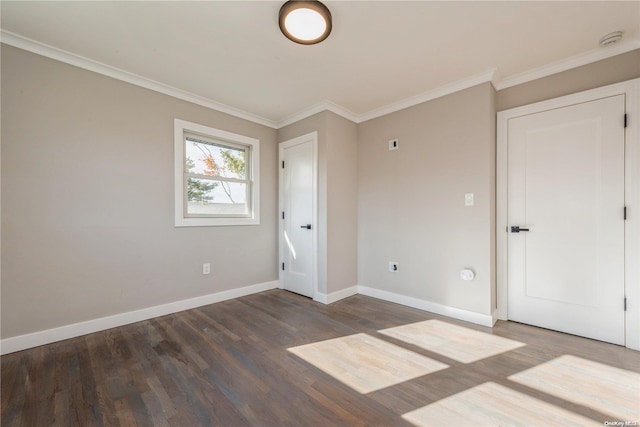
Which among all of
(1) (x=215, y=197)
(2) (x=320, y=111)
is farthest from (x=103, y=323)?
(2) (x=320, y=111)

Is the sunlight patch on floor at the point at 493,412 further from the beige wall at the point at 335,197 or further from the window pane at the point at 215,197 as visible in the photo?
the window pane at the point at 215,197

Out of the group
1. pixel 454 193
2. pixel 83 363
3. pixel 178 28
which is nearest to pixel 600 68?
pixel 454 193

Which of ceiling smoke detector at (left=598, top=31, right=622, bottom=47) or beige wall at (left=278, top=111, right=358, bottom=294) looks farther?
beige wall at (left=278, top=111, right=358, bottom=294)

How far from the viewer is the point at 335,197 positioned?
3.40m

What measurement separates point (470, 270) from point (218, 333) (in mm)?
2618

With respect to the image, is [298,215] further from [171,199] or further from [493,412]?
[493,412]

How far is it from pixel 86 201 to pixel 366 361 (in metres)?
2.88

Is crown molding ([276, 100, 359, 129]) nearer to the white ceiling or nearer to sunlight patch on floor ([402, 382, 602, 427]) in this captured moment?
the white ceiling

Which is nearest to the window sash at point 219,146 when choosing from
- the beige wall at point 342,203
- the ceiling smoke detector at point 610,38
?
the beige wall at point 342,203

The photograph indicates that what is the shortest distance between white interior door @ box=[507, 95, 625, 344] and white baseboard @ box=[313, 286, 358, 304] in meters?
1.82

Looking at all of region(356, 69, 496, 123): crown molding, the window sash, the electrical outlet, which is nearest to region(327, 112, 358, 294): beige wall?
region(356, 69, 496, 123): crown molding

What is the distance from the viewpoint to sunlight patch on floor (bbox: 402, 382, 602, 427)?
1.36m

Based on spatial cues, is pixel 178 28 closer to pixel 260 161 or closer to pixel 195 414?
pixel 260 161

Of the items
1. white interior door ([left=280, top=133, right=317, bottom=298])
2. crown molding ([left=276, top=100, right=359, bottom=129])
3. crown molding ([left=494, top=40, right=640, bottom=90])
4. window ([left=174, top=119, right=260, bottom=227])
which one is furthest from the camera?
white interior door ([left=280, top=133, right=317, bottom=298])
